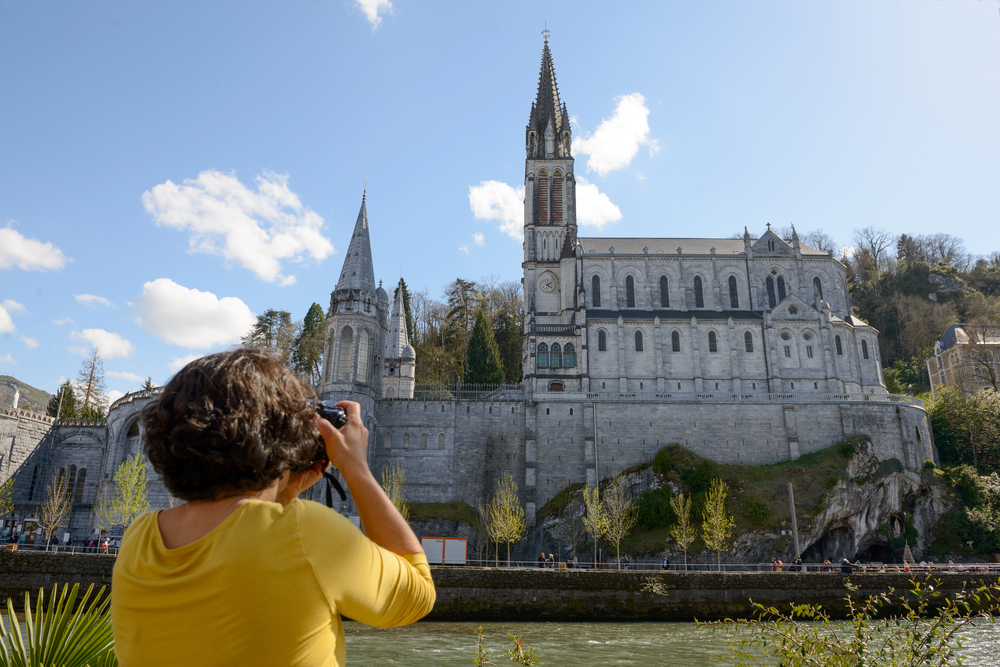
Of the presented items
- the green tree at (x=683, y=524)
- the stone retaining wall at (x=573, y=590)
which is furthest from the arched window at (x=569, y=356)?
the stone retaining wall at (x=573, y=590)

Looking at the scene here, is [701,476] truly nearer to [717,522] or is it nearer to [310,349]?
[717,522]

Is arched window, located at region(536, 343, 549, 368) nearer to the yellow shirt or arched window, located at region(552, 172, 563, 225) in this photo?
arched window, located at region(552, 172, 563, 225)

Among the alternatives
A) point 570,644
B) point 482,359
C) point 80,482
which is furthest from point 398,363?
point 570,644

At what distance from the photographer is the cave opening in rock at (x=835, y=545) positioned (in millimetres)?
37656

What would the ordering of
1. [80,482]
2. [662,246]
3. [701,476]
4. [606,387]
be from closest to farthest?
[701,476]
[80,482]
[606,387]
[662,246]

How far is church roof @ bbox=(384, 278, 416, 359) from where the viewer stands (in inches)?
1898

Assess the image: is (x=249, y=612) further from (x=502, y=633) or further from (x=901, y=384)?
(x=901, y=384)

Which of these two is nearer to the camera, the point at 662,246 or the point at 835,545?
the point at 835,545

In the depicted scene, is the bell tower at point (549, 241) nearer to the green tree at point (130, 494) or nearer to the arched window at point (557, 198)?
the arched window at point (557, 198)

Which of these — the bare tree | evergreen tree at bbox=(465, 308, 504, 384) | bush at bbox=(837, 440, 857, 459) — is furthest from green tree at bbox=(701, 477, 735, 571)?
the bare tree

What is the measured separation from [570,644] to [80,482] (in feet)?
120

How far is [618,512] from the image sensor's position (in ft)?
116

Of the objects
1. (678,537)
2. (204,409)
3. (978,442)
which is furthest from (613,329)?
(204,409)

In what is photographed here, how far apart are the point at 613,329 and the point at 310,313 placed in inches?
1196
